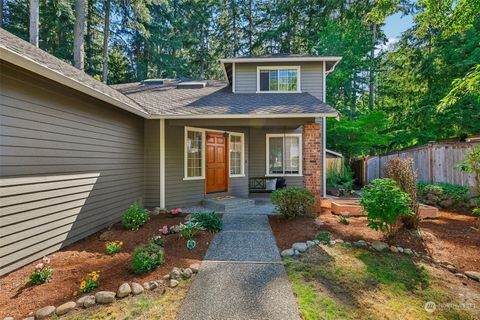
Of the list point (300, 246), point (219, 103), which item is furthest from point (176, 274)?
point (219, 103)

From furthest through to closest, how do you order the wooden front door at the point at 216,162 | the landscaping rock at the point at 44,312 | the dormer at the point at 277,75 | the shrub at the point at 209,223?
the dormer at the point at 277,75, the wooden front door at the point at 216,162, the shrub at the point at 209,223, the landscaping rock at the point at 44,312

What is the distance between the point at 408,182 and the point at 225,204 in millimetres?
4484

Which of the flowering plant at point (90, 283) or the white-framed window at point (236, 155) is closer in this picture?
the flowering plant at point (90, 283)

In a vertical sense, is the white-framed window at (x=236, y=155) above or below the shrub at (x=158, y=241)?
above

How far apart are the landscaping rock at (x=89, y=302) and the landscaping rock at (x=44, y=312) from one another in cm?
29

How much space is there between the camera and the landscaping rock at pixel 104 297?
269cm

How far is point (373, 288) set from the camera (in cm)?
306

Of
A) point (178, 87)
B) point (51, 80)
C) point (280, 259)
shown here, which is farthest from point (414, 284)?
point (178, 87)

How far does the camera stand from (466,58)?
10961mm

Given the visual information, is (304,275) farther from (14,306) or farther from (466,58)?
(466,58)

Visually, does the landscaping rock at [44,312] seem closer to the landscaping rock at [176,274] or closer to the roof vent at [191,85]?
the landscaping rock at [176,274]

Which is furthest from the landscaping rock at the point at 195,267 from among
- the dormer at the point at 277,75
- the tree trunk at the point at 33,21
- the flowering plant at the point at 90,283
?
the tree trunk at the point at 33,21

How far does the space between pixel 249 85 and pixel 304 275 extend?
7717 mm

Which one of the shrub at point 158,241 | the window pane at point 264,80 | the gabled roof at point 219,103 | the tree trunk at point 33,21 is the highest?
the tree trunk at point 33,21
